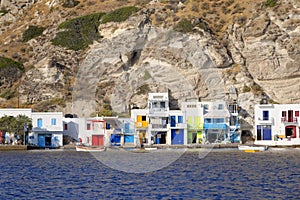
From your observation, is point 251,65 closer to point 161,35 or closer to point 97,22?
point 161,35

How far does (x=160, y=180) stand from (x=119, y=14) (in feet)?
242

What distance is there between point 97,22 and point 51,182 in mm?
77119

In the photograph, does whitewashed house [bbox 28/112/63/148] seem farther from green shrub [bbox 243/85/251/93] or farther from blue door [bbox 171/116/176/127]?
green shrub [bbox 243/85/251/93]

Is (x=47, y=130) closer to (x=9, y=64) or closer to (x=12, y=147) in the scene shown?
(x=12, y=147)

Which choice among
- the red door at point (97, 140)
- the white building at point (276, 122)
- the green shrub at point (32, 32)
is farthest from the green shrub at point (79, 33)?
the white building at point (276, 122)

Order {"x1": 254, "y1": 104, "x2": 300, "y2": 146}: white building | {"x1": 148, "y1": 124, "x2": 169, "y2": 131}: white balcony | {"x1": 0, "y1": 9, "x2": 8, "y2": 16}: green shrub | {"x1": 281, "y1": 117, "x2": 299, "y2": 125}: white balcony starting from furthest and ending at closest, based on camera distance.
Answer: {"x1": 0, "y1": 9, "x2": 8, "y2": 16}: green shrub, {"x1": 148, "y1": 124, "x2": 169, "y2": 131}: white balcony, {"x1": 254, "y1": 104, "x2": 300, "y2": 146}: white building, {"x1": 281, "y1": 117, "x2": 299, "y2": 125}: white balcony

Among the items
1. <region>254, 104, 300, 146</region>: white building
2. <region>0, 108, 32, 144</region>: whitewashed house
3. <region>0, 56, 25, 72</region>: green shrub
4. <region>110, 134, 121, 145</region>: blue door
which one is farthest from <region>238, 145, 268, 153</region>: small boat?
<region>0, 56, 25, 72</region>: green shrub

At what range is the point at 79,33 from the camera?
11388 centimetres

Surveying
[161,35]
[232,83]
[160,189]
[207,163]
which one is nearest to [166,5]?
[161,35]

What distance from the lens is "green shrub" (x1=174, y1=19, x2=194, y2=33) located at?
347ft

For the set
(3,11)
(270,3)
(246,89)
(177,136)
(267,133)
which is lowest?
(177,136)

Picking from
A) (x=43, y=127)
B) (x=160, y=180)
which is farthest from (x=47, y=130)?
(x=160, y=180)

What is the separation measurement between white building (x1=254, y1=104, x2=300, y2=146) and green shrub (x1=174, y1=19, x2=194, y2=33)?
23.9 metres

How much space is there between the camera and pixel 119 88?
100375mm
